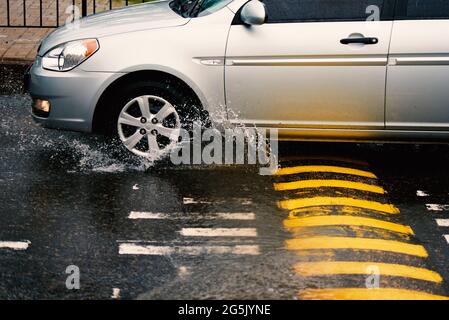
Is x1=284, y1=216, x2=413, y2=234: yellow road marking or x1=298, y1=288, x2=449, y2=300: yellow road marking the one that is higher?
x1=298, y1=288, x2=449, y2=300: yellow road marking

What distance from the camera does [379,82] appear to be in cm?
863

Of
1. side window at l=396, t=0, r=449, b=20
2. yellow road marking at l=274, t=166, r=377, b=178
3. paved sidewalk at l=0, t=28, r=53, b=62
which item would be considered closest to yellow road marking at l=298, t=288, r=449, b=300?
yellow road marking at l=274, t=166, r=377, b=178

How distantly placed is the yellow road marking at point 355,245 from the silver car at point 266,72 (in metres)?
1.75

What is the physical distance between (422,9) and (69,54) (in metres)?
2.80

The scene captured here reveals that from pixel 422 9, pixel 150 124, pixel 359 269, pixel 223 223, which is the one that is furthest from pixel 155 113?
pixel 359 269

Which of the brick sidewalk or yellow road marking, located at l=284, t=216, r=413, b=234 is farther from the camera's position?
the brick sidewalk

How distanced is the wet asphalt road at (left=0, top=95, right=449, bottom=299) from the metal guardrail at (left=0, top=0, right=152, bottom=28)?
15.2ft

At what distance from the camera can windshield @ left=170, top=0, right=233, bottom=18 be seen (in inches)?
352

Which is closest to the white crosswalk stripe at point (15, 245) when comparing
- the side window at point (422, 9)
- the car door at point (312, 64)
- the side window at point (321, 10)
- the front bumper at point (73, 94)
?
the front bumper at point (73, 94)

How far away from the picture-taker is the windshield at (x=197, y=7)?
8.95 meters

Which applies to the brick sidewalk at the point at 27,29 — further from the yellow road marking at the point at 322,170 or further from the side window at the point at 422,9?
the side window at the point at 422,9

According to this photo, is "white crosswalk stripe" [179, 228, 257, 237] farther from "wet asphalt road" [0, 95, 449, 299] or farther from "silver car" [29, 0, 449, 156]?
"silver car" [29, 0, 449, 156]

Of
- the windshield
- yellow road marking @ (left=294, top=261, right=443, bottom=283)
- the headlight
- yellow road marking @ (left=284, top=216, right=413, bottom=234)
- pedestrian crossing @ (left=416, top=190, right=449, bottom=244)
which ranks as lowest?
pedestrian crossing @ (left=416, top=190, right=449, bottom=244)
